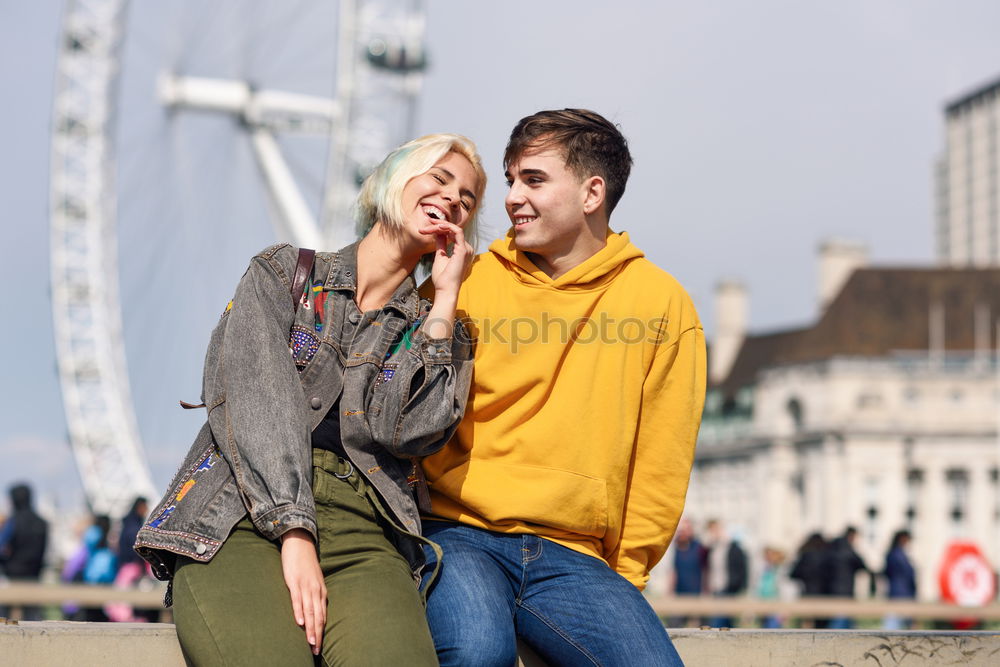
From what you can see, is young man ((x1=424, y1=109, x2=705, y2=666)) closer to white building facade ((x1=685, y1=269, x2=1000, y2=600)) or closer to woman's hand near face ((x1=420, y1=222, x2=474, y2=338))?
woman's hand near face ((x1=420, y1=222, x2=474, y2=338))

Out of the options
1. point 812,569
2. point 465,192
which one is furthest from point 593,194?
point 812,569

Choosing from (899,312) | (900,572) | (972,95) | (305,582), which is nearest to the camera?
(305,582)

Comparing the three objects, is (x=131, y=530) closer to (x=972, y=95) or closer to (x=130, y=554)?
(x=130, y=554)

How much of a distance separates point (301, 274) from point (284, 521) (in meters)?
0.67

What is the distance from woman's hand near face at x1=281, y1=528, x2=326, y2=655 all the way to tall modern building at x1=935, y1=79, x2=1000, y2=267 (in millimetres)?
102658

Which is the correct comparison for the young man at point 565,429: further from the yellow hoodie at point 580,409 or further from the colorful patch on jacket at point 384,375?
Result: the colorful patch on jacket at point 384,375

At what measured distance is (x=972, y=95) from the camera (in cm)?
10319

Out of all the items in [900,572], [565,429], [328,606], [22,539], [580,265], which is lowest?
[900,572]

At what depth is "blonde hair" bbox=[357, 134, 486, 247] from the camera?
3693mm

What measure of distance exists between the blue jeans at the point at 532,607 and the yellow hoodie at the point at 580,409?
55mm

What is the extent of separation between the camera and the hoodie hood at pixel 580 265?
3740 millimetres

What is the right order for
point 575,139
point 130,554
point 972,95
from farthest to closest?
point 972,95 → point 130,554 → point 575,139

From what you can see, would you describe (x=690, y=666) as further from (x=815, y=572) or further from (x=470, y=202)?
(x=815, y=572)

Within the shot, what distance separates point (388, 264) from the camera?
3.68 metres
